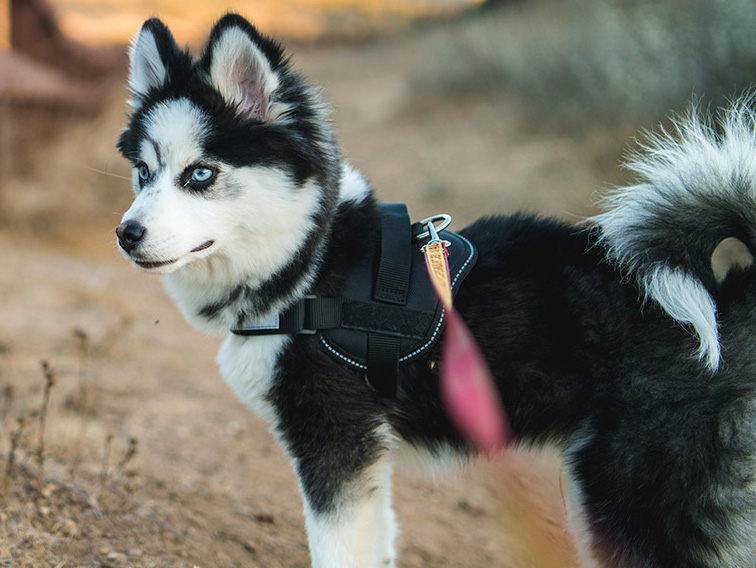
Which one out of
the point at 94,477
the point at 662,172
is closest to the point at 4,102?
the point at 94,477

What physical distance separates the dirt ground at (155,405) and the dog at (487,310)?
365 millimetres

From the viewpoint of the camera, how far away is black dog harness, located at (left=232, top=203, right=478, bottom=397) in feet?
7.95

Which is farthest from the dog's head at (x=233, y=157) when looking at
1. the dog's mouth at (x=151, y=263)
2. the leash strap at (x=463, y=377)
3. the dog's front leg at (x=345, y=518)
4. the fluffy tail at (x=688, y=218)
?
the fluffy tail at (x=688, y=218)

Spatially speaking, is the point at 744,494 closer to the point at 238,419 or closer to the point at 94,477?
the point at 94,477

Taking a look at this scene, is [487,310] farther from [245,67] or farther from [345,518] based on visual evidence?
[245,67]

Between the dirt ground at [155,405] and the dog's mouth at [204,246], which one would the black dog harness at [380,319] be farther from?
the dirt ground at [155,405]

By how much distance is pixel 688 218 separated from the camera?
7.49 ft

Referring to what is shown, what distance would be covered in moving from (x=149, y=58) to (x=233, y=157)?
636 millimetres

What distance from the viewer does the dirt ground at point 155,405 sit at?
10.4 feet

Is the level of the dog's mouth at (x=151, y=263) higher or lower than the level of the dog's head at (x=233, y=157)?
lower

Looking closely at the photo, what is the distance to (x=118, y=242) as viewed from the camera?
7.68 ft

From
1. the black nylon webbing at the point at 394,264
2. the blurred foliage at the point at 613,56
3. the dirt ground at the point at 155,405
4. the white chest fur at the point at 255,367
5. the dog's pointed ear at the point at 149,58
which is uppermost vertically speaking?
the blurred foliage at the point at 613,56

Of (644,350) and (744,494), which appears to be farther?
(644,350)

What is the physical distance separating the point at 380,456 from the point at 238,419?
269 centimetres
